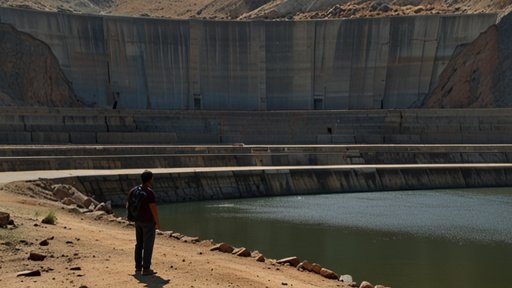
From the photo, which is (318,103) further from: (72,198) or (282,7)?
(72,198)

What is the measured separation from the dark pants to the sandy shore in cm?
19

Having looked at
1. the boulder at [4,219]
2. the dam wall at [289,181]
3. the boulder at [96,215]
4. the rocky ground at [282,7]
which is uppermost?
the rocky ground at [282,7]

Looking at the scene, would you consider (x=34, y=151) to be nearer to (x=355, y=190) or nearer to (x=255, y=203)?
(x=255, y=203)

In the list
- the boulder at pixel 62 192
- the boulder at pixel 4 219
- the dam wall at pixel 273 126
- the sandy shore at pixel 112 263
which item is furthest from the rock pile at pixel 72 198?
the dam wall at pixel 273 126

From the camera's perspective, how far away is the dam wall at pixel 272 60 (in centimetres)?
5384

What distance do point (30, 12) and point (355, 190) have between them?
29.0 metres

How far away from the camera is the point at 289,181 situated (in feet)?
106

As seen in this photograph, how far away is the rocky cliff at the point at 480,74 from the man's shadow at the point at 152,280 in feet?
148

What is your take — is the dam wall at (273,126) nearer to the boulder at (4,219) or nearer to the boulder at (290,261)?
the boulder at (4,219)

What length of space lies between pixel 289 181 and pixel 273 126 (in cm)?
1669

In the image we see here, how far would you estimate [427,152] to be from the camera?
3884 cm

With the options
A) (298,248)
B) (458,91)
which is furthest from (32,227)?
(458,91)

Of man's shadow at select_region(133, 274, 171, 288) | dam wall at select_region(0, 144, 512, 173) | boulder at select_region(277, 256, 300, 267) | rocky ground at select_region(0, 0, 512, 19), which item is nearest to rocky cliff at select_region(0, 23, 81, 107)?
dam wall at select_region(0, 144, 512, 173)

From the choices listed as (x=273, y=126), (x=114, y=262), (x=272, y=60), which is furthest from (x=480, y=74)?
(x=114, y=262)
